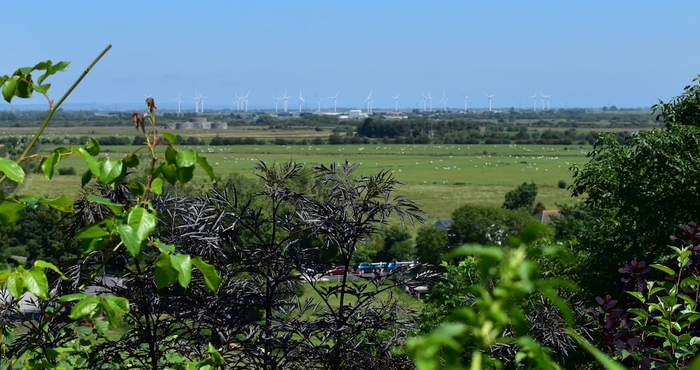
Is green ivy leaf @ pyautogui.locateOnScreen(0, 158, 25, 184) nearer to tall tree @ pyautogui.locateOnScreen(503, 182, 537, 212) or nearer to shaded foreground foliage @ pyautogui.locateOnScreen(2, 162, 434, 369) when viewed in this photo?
shaded foreground foliage @ pyautogui.locateOnScreen(2, 162, 434, 369)

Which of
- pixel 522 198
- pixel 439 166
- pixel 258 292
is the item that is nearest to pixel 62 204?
pixel 258 292

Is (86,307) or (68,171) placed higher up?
(86,307)

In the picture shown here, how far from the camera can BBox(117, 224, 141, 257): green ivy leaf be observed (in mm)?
1604

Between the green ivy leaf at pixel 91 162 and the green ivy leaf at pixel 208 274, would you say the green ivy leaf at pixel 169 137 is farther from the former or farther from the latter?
the green ivy leaf at pixel 208 274

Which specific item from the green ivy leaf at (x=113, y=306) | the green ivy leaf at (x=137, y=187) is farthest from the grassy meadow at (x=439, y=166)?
the green ivy leaf at (x=113, y=306)

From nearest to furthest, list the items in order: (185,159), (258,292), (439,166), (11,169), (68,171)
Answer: (11,169) < (185,159) < (258,292) < (68,171) < (439,166)

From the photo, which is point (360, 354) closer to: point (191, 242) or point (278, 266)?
point (278, 266)

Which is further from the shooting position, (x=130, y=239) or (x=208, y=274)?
(x=208, y=274)

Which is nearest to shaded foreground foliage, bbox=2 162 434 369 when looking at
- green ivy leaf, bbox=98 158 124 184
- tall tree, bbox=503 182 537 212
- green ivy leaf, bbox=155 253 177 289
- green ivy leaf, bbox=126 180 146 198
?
green ivy leaf, bbox=126 180 146 198

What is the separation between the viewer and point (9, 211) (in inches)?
73.8

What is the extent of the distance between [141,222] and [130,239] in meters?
0.06

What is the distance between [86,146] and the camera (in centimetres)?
199

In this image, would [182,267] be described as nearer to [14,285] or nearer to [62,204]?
[14,285]

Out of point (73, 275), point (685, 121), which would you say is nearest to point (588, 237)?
point (685, 121)
